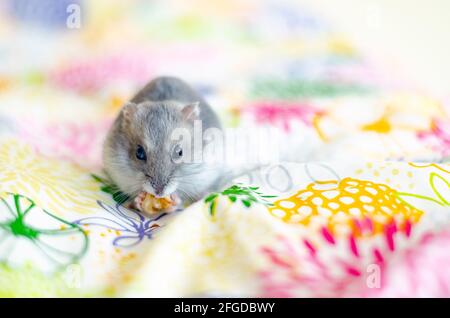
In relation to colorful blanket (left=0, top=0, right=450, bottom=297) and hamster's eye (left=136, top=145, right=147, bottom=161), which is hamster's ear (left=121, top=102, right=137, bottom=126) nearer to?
hamster's eye (left=136, top=145, right=147, bottom=161)

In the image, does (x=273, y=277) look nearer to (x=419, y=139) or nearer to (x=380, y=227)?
(x=380, y=227)

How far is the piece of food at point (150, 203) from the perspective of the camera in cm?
181

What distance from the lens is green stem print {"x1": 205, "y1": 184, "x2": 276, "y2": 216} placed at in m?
1.57

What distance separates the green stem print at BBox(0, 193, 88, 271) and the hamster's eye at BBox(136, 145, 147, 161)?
1.19ft

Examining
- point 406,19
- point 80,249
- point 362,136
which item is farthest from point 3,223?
point 406,19

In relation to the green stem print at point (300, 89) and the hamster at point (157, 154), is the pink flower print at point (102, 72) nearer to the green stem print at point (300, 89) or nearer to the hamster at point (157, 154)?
the green stem print at point (300, 89)

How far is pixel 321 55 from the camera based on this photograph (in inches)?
129

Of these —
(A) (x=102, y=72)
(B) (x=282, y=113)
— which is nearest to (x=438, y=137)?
(B) (x=282, y=113)

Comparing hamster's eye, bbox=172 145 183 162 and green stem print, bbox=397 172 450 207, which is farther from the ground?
hamster's eye, bbox=172 145 183 162

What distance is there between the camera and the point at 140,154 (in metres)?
1.85

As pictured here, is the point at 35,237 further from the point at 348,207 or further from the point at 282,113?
the point at 282,113

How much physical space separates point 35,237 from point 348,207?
831 millimetres

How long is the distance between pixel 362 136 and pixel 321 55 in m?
1.15

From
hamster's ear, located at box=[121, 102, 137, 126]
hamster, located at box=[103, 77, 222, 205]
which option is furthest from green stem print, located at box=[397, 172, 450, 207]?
hamster's ear, located at box=[121, 102, 137, 126]
